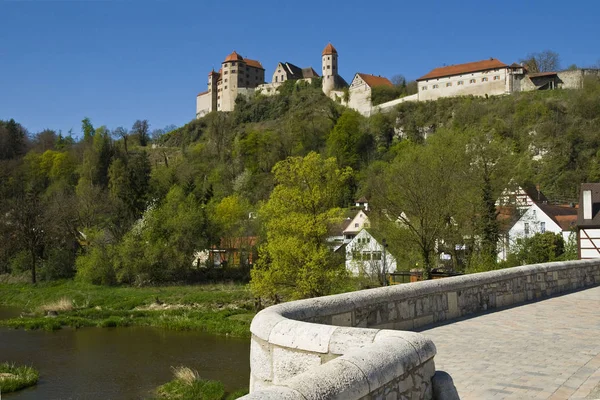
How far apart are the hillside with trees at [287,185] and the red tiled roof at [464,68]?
21.6ft

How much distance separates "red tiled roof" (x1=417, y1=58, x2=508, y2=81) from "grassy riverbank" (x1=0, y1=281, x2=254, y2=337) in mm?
68347

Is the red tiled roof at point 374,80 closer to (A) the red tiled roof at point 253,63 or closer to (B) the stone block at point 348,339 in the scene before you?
(A) the red tiled roof at point 253,63

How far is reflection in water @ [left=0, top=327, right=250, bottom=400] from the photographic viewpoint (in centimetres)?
1847

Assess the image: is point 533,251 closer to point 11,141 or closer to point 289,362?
point 289,362

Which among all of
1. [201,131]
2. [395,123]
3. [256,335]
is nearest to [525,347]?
[256,335]

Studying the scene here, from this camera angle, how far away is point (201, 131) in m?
115

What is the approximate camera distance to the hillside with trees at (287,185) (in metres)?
28.3

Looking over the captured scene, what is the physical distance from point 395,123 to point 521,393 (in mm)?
91246

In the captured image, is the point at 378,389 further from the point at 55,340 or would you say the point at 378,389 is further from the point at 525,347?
the point at 55,340

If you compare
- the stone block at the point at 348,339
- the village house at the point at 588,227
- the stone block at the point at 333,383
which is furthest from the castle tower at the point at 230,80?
the stone block at the point at 333,383

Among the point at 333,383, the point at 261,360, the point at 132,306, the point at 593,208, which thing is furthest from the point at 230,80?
the point at 333,383

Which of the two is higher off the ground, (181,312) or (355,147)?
(355,147)

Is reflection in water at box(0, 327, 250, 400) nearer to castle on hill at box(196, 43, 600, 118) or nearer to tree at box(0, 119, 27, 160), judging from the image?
tree at box(0, 119, 27, 160)

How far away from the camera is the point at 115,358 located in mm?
22672
